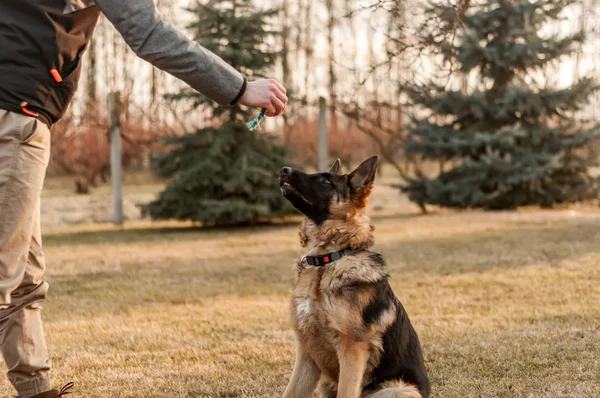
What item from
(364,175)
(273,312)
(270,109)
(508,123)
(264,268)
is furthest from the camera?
→ (508,123)

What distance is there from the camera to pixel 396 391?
337 cm

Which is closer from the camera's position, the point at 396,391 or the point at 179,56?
the point at 179,56

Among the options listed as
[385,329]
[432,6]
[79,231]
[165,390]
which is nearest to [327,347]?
[385,329]

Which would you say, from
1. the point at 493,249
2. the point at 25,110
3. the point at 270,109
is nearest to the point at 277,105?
the point at 270,109

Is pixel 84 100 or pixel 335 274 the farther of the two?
pixel 84 100

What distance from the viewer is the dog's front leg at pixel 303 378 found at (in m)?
3.71

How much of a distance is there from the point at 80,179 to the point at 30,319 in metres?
24.9

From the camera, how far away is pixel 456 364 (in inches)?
187

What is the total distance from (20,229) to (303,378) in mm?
1824

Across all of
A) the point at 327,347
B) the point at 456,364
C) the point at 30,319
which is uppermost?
the point at 30,319

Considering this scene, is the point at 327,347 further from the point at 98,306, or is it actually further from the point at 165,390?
the point at 98,306

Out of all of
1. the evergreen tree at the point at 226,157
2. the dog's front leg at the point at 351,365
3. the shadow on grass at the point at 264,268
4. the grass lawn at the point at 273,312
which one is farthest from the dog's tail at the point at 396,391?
the evergreen tree at the point at 226,157

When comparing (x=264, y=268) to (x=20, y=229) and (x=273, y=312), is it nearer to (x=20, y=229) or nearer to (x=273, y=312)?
(x=273, y=312)

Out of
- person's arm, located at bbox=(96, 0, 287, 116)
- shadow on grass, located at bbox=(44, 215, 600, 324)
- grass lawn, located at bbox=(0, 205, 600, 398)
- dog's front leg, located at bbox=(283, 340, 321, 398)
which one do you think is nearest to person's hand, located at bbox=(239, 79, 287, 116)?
person's arm, located at bbox=(96, 0, 287, 116)
